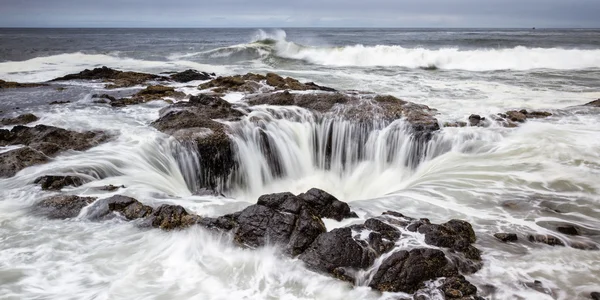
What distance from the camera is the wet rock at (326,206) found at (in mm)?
5398

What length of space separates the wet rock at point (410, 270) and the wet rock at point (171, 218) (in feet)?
8.38

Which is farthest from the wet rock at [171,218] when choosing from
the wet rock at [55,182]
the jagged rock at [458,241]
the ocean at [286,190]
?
the jagged rock at [458,241]

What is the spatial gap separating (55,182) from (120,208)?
60.0 inches

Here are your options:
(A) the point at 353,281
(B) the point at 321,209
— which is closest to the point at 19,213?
(B) the point at 321,209

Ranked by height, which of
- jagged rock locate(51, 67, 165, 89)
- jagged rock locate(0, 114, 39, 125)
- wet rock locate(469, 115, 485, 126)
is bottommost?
jagged rock locate(0, 114, 39, 125)

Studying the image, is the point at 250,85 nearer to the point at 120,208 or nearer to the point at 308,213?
the point at 120,208

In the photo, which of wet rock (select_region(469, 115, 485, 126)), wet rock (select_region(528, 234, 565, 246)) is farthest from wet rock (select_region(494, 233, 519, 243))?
wet rock (select_region(469, 115, 485, 126))

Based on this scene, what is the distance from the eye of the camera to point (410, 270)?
13.3ft

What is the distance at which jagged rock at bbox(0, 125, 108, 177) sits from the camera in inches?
276

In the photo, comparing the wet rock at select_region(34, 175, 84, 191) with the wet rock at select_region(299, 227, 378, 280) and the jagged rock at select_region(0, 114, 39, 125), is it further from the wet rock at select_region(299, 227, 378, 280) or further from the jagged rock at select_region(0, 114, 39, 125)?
the wet rock at select_region(299, 227, 378, 280)

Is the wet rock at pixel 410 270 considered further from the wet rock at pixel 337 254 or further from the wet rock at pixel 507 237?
the wet rock at pixel 507 237

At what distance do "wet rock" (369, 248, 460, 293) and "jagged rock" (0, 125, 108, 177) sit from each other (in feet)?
20.9

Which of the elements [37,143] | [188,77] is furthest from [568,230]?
[188,77]

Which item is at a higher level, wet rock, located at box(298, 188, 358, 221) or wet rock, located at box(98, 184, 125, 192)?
wet rock, located at box(298, 188, 358, 221)
